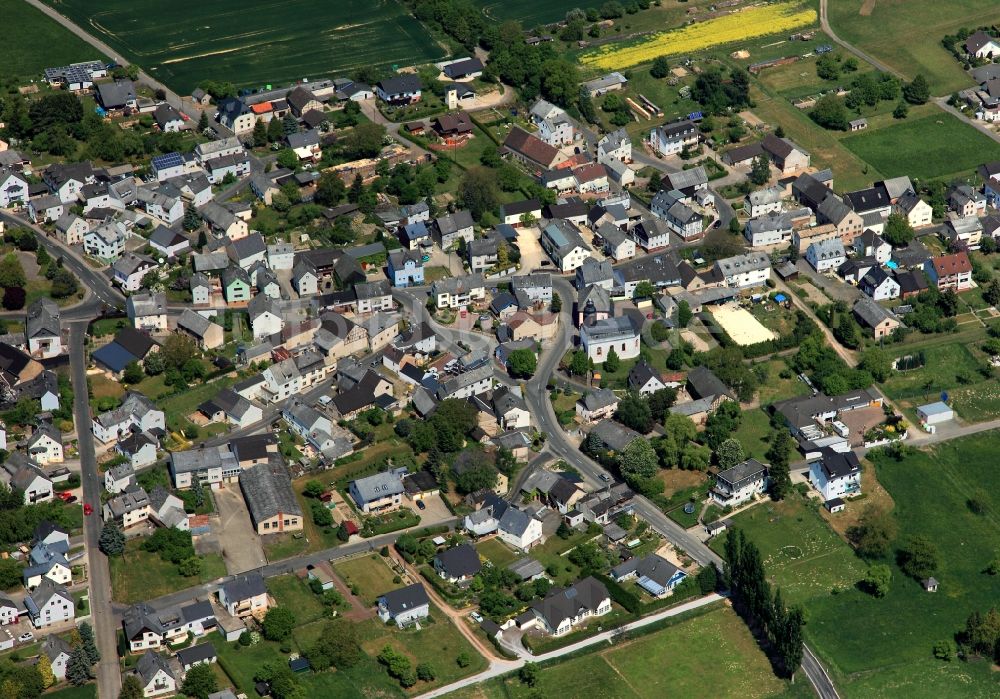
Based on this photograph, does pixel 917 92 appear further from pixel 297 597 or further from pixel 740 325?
pixel 297 597

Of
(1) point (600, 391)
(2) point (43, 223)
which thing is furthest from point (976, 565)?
(2) point (43, 223)

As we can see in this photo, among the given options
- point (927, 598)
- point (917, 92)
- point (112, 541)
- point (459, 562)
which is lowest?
point (927, 598)

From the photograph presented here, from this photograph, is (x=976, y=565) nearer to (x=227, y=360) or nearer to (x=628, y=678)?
(x=628, y=678)

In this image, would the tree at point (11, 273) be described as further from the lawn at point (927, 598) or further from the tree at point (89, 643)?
the lawn at point (927, 598)

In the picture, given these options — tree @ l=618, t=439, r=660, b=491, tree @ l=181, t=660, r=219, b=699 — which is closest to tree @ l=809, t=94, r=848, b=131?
tree @ l=618, t=439, r=660, b=491

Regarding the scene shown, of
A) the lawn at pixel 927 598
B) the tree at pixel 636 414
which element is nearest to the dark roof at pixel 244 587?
the tree at pixel 636 414

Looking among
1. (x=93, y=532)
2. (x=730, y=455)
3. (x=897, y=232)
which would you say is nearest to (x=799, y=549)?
(x=730, y=455)
